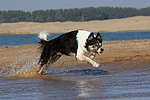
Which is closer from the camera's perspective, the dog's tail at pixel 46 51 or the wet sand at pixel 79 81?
the wet sand at pixel 79 81

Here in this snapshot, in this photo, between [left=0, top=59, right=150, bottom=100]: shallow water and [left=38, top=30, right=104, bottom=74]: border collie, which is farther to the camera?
[left=38, top=30, right=104, bottom=74]: border collie

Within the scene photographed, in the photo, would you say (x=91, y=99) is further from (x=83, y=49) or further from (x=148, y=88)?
(x=83, y=49)

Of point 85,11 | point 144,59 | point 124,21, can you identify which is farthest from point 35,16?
point 144,59

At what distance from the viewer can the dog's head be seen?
8.09m

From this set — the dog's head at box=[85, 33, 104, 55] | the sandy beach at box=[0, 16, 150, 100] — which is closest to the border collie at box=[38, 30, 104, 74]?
the dog's head at box=[85, 33, 104, 55]

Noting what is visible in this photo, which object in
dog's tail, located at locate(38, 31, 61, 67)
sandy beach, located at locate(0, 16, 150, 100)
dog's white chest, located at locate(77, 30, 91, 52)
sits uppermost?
dog's white chest, located at locate(77, 30, 91, 52)

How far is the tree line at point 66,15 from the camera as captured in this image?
88.4 m

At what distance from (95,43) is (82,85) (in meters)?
1.58

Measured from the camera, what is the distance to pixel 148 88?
6195 millimetres

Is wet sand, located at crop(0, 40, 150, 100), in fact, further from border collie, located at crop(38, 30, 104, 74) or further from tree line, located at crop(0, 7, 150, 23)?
tree line, located at crop(0, 7, 150, 23)

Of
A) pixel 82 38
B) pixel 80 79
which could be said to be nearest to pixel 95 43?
pixel 82 38

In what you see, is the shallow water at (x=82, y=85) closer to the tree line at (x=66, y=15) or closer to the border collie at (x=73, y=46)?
the border collie at (x=73, y=46)

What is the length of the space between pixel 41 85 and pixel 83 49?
5.65 ft

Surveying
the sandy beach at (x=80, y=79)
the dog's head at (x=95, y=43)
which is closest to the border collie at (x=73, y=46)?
the dog's head at (x=95, y=43)
